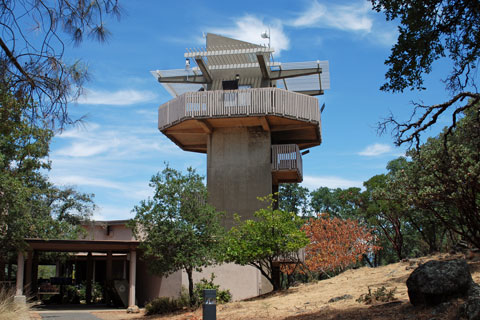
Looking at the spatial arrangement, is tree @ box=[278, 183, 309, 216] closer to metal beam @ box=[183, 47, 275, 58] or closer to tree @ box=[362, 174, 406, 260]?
tree @ box=[362, 174, 406, 260]

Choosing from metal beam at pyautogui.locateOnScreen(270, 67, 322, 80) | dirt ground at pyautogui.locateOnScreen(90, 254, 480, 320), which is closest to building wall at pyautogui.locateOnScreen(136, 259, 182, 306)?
dirt ground at pyautogui.locateOnScreen(90, 254, 480, 320)

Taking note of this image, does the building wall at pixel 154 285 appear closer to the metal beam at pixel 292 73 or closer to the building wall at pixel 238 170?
the building wall at pixel 238 170

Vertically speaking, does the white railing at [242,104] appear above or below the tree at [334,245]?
above

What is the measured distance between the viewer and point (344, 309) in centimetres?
1256

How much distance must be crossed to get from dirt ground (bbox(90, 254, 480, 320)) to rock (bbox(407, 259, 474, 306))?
22 centimetres

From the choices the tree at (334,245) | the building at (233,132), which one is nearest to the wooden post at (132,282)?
the building at (233,132)

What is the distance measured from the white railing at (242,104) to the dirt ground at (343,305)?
Result: 8770 mm

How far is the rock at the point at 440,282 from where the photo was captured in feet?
32.4

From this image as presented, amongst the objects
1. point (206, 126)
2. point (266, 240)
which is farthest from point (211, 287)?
point (206, 126)

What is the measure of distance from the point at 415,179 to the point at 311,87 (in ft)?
38.7

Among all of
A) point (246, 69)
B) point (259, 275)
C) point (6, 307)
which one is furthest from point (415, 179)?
point (6, 307)

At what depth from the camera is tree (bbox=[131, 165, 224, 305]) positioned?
63.1 feet

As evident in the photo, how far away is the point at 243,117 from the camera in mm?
25375

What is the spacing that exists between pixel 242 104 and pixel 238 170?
3965mm
